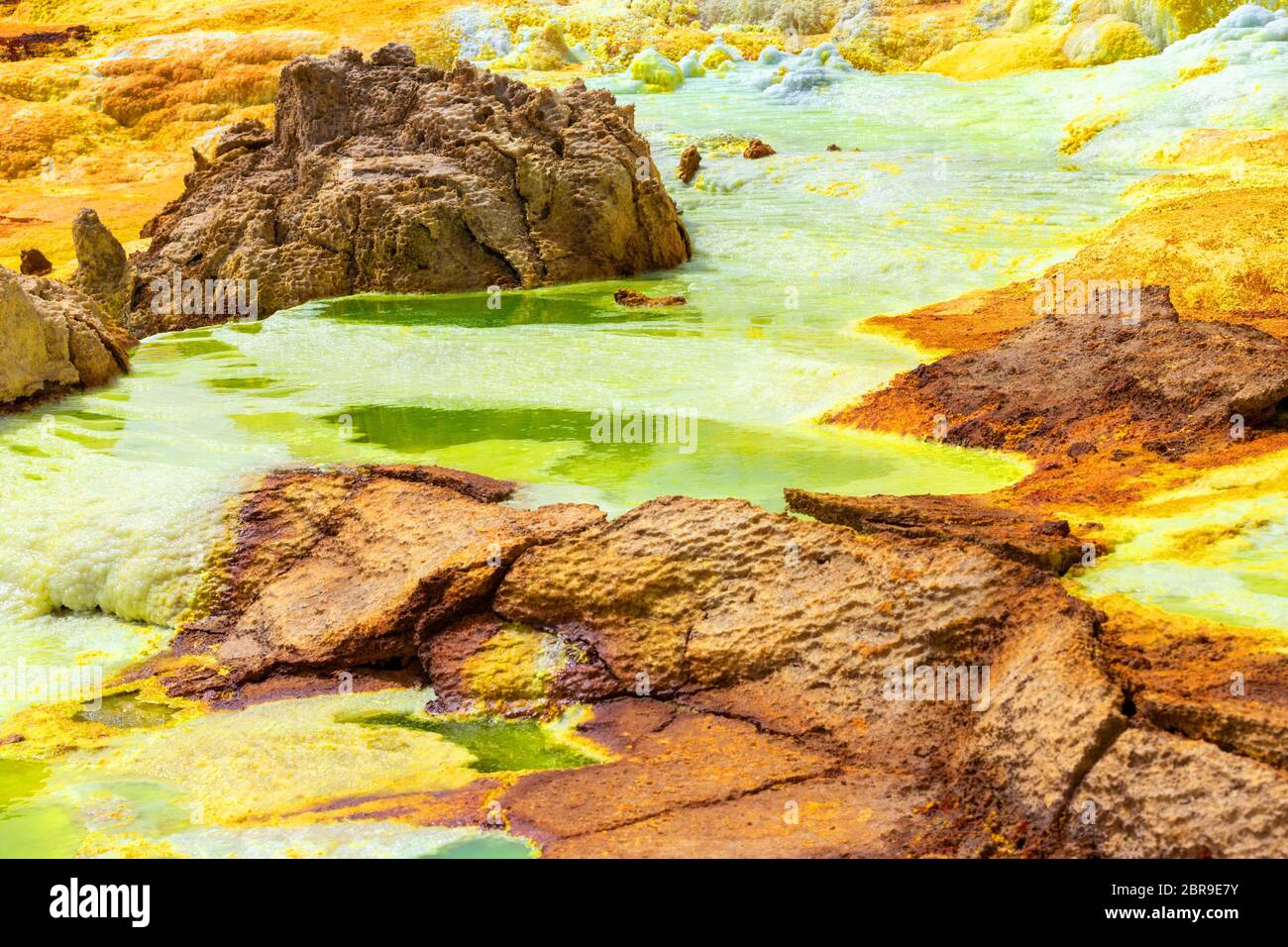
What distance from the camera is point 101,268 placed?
12.1 m

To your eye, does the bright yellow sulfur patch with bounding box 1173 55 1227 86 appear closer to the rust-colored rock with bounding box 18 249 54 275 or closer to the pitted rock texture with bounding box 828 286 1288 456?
the pitted rock texture with bounding box 828 286 1288 456

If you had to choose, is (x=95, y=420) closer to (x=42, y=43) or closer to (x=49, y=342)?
(x=49, y=342)

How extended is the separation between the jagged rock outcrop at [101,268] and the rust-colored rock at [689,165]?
6.06m

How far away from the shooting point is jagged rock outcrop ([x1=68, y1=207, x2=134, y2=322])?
11.9 m

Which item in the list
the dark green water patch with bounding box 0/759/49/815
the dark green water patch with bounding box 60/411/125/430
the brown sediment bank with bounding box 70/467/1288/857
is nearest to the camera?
the brown sediment bank with bounding box 70/467/1288/857

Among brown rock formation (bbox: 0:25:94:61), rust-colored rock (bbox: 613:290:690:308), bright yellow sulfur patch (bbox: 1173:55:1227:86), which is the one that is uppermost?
brown rock formation (bbox: 0:25:94:61)

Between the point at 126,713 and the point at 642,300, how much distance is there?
6.76 m

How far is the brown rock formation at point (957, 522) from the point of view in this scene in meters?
4.26

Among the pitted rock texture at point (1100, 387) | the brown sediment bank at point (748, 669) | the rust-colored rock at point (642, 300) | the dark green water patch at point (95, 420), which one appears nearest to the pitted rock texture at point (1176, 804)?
the brown sediment bank at point (748, 669)

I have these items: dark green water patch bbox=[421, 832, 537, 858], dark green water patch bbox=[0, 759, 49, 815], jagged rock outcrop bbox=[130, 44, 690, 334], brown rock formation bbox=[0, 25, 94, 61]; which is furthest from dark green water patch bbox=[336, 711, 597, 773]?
A: brown rock formation bbox=[0, 25, 94, 61]

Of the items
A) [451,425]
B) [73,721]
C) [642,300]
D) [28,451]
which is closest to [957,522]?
[73,721]

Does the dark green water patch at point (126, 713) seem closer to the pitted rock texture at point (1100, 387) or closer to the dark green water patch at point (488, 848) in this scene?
the dark green water patch at point (488, 848)

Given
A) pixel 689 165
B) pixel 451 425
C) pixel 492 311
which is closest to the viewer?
pixel 451 425

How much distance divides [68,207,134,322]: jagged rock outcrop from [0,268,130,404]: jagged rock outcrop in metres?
3.18
